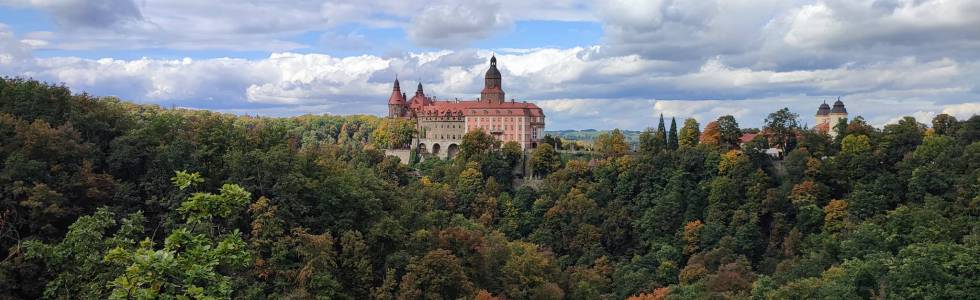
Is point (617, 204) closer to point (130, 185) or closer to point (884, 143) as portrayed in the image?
point (884, 143)

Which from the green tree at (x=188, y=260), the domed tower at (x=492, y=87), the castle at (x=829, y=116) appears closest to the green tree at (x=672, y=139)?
the castle at (x=829, y=116)

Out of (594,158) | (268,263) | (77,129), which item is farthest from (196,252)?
(594,158)

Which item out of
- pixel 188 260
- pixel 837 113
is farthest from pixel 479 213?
pixel 188 260

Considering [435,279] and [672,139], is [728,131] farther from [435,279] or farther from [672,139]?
[435,279]

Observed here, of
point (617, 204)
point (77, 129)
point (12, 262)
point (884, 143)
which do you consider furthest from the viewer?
point (617, 204)

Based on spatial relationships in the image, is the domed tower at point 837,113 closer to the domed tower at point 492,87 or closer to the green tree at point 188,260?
the domed tower at point 492,87

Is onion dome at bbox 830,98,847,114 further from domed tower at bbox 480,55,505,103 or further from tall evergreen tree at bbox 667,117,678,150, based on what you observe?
domed tower at bbox 480,55,505,103
